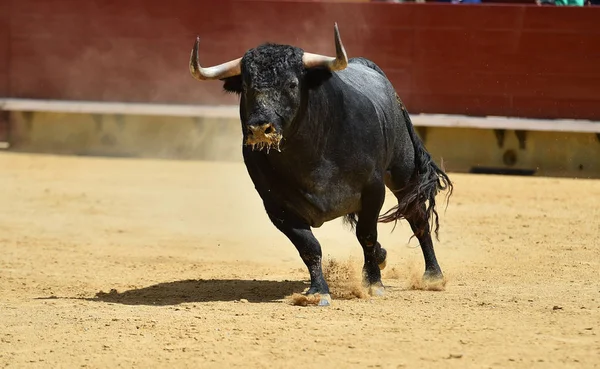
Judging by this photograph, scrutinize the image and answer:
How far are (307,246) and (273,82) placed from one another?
81 centimetres

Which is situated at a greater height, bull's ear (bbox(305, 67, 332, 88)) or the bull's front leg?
bull's ear (bbox(305, 67, 332, 88))

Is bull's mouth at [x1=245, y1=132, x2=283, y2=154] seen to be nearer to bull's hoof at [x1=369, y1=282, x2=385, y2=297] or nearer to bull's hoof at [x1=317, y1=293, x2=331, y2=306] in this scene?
bull's hoof at [x1=317, y1=293, x2=331, y2=306]

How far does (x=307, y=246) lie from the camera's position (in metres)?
5.39

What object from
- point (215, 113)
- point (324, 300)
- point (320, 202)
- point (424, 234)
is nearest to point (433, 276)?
point (424, 234)

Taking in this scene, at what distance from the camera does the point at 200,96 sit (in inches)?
452

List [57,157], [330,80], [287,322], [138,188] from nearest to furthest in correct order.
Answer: [287,322] → [330,80] → [138,188] → [57,157]

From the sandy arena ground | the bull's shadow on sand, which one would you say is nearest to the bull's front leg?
the sandy arena ground

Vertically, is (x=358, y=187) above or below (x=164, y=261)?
above

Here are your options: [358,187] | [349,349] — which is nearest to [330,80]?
[358,187]

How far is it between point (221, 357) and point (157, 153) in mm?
7426

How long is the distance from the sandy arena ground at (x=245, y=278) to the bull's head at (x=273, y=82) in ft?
2.53

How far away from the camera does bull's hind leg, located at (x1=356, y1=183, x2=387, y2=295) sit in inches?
221

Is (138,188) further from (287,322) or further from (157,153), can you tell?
(287,322)

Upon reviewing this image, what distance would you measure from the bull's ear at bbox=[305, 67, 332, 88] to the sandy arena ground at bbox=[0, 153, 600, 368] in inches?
39.5
